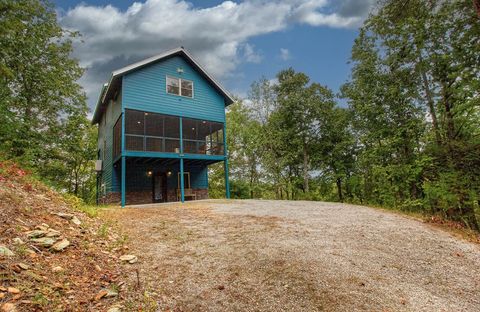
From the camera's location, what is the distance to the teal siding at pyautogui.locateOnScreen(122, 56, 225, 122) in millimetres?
14867

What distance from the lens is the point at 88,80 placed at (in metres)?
20.5

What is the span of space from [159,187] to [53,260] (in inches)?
560

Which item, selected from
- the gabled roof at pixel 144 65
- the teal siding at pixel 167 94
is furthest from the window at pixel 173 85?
the gabled roof at pixel 144 65

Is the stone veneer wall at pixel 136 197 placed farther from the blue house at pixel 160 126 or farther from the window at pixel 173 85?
the window at pixel 173 85

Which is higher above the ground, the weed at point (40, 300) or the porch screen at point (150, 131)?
the porch screen at point (150, 131)

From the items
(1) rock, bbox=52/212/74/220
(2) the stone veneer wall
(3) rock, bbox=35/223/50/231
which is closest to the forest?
(2) the stone veneer wall

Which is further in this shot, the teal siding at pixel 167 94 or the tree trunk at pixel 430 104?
the teal siding at pixel 167 94

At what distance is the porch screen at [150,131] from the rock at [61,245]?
10.2m

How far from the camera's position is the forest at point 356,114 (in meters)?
10.2

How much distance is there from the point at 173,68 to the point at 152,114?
12.2 ft

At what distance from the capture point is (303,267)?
4371 millimetres

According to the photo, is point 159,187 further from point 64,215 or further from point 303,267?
point 303,267

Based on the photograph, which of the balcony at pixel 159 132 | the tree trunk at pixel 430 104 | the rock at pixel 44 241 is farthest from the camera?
the balcony at pixel 159 132

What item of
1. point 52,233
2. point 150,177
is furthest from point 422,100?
Result: point 150,177
